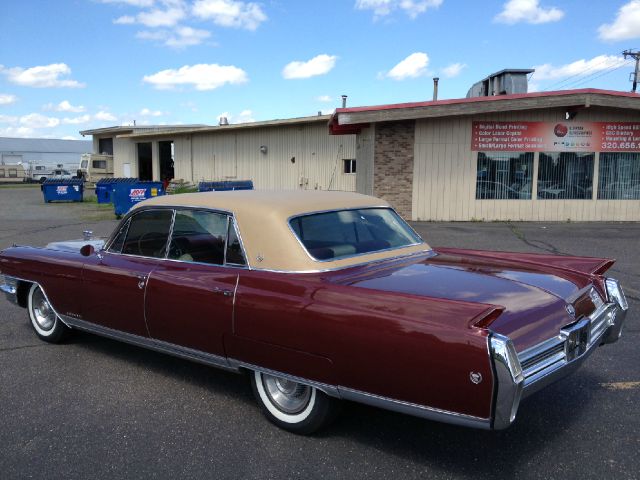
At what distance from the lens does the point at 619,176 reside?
51.4 feet

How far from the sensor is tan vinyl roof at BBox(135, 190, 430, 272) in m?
3.58

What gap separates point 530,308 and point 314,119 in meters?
19.7

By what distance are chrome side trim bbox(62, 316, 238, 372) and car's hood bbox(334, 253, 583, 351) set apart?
995 mm

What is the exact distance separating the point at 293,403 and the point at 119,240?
208 cm

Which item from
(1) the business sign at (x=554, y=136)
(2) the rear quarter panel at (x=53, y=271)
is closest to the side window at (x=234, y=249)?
(2) the rear quarter panel at (x=53, y=271)

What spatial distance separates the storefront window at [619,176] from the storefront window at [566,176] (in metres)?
0.33

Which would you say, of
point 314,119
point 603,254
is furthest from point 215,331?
point 314,119

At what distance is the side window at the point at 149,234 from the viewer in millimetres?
4336

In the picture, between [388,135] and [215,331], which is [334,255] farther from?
[388,135]

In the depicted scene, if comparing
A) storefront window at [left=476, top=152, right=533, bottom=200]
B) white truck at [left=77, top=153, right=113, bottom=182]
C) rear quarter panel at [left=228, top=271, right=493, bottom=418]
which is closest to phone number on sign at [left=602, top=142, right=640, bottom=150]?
storefront window at [left=476, top=152, right=533, bottom=200]

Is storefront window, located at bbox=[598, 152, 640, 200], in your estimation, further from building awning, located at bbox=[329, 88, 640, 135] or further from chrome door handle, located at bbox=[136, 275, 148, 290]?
chrome door handle, located at bbox=[136, 275, 148, 290]

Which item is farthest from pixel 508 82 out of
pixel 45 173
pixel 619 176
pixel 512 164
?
pixel 45 173

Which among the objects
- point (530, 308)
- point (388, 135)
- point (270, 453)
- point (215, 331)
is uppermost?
point (388, 135)

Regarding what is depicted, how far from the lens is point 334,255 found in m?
3.73
